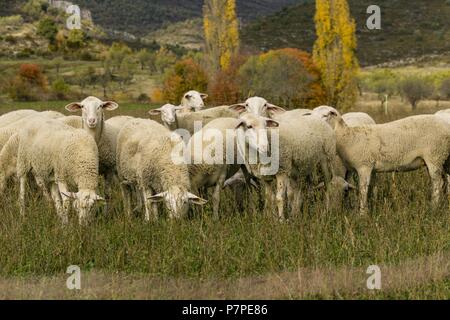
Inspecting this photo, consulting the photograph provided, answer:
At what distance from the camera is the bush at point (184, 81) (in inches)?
1615

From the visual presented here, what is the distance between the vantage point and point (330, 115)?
11.2 m

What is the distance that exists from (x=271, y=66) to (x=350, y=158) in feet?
95.4

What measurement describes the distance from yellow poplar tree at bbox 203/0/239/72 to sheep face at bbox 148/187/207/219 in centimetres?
3177

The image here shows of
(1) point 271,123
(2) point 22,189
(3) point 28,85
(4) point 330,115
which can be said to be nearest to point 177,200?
(1) point 271,123

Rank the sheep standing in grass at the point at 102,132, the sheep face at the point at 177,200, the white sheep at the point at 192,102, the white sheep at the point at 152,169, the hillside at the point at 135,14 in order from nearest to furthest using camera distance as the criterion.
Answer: the sheep face at the point at 177,200
the white sheep at the point at 152,169
the sheep standing in grass at the point at 102,132
the white sheep at the point at 192,102
the hillside at the point at 135,14

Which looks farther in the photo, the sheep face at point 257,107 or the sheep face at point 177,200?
the sheep face at point 257,107

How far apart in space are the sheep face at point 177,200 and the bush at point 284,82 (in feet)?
95.3

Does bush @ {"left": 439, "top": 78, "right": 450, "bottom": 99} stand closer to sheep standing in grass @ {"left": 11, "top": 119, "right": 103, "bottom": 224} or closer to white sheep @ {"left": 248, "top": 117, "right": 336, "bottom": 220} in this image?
→ white sheep @ {"left": 248, "top": 117, "right": 336, "bottom": 220}

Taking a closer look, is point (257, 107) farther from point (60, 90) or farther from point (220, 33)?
point (60, 90)

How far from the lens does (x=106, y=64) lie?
66.4m

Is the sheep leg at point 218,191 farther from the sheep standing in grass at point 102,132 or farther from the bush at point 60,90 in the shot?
the bush at point 60,90

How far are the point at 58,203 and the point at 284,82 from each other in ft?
98.7

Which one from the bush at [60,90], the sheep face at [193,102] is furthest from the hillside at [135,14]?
the sheep face at [193,102]
